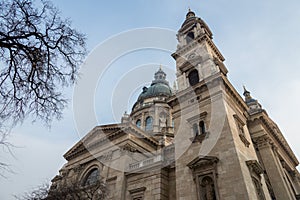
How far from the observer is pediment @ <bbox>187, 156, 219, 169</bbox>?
45.5ft

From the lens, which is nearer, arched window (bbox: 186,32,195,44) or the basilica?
the basilica

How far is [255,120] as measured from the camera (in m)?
20.2

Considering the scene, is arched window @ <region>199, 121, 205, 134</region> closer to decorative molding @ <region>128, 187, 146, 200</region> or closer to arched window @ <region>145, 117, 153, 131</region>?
decorative molding @ <region>128, 187, 146, 200</region>

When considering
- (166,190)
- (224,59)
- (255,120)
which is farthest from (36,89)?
(224,59)

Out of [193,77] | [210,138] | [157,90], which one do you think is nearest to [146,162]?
[210,138]

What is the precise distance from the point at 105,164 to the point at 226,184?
510 inches

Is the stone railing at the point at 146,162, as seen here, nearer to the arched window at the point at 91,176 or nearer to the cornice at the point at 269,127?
the arched window at the point at 91,176

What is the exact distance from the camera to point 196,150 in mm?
15500

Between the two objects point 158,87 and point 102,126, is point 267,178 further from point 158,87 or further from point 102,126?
point 158,87

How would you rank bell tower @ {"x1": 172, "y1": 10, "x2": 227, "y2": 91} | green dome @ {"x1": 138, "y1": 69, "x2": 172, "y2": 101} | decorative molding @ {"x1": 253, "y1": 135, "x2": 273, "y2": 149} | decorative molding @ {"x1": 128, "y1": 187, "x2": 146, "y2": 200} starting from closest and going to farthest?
decorative molding @ {"x1": 128, "y1": 187, "x2": 146, "y2": 200} → decorative molding @ {"x1": 253, "y1": 135, "x2": 273, "y2": 149} → bell tower @ {"x1": 172, "y1": 10, "x2": 227, "y2": 91} → green dome @ {"x1": 138, "y1": 69, "x2": 172, "y2": 101}

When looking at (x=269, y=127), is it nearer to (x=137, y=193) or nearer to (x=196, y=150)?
(x=196, y=150)

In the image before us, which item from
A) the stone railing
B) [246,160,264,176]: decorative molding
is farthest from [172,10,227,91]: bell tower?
[246,160,264,176]: decorative molding

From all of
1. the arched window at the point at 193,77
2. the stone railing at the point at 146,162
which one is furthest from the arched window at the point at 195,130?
the arched window at the point at 193,77

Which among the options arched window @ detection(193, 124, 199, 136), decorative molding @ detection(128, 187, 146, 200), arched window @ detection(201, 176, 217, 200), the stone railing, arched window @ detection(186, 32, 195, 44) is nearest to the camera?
arched window @ detection(201, 176, 217, 200)
